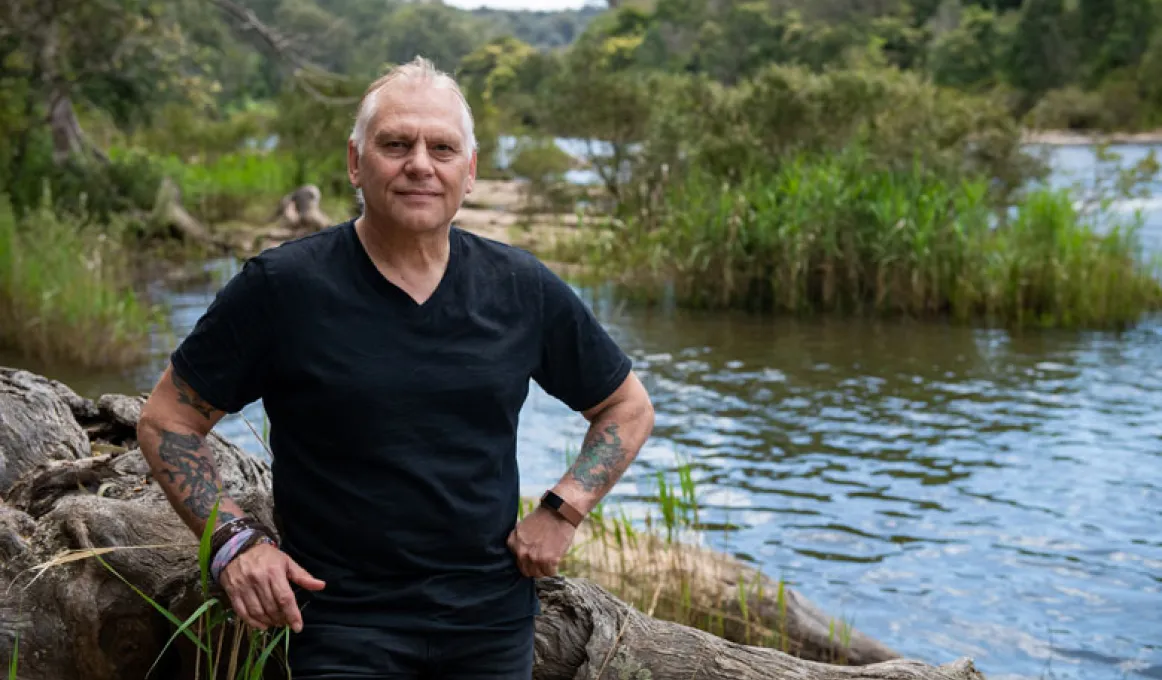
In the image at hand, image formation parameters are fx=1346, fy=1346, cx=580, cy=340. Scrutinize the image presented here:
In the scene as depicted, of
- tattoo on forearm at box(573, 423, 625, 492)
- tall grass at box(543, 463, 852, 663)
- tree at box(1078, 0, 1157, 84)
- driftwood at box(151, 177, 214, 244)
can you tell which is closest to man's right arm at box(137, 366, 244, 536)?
tattoo on forearm at box(573, 423, 625, 492)

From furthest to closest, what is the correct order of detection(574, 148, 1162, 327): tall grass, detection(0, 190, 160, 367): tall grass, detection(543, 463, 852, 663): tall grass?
detection(574, 148, 1162, 327): tall grass, detection(0, 190, 160, 367): tall grass, detection(543, 463, 852, 663): tall grass

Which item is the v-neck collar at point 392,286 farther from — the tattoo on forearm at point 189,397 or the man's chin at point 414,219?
the tattoo on forearm at point 189,397

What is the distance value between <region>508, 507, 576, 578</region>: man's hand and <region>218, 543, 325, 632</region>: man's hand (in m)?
0.36

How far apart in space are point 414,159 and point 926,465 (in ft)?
20.8

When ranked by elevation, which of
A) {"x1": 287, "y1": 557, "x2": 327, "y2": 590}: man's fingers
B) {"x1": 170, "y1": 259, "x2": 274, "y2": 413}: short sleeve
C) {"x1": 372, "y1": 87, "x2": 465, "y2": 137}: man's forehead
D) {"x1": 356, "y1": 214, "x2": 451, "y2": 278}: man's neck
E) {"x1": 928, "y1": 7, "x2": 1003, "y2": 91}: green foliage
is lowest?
{"x1": 287, "y1": 557, "x2": 327, "y2": 590}: man's fingers

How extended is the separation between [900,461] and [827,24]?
238 feet

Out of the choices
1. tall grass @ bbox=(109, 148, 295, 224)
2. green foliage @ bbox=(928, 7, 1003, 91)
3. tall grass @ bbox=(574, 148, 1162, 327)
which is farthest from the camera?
green foliage @ bbox=(928, 7, 1003, 91)

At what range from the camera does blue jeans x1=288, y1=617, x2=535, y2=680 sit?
2.24 meters

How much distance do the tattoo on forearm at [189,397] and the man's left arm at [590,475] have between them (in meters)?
0.58

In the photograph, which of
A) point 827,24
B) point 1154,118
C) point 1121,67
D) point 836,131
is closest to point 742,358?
point 836,131

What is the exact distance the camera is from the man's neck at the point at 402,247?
7.77 ft

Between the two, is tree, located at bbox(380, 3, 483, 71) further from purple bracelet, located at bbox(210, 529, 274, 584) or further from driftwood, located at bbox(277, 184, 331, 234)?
purple bracelet, located at bbox(210, 529, 274, 584)

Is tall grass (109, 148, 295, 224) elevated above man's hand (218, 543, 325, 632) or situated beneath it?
situated beneath

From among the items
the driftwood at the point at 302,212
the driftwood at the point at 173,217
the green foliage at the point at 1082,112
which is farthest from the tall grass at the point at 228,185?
the green foliage at the point at 1082,112
